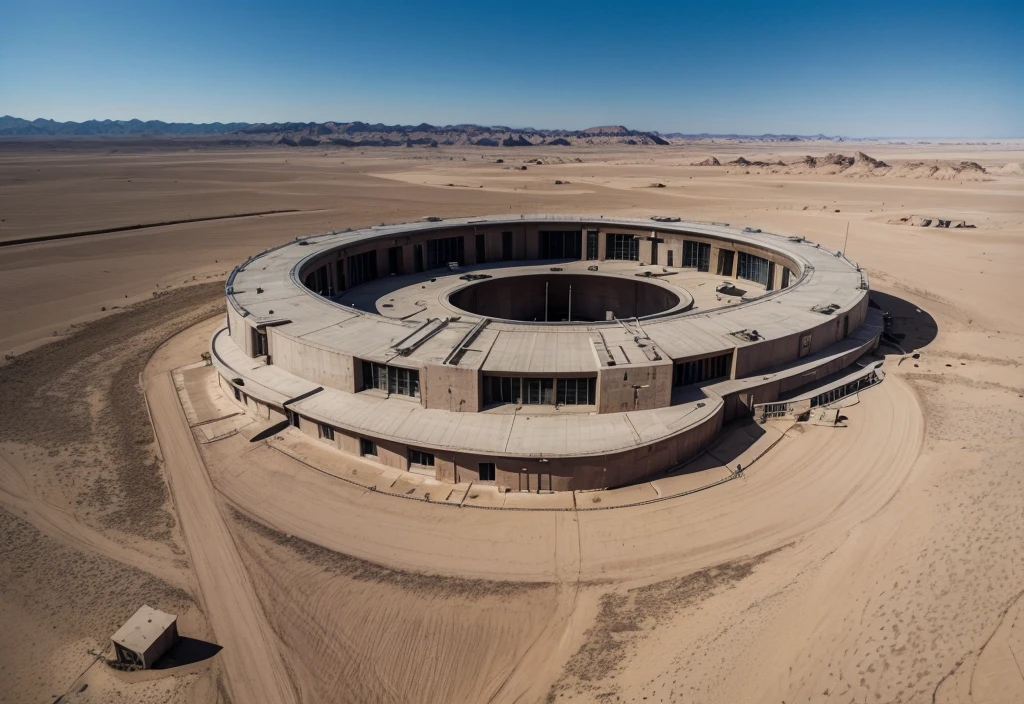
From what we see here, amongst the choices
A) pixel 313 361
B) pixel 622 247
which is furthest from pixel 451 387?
pixel 622 247

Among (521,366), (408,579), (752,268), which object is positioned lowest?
(408,579)

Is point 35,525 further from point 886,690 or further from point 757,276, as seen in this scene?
point 757,276

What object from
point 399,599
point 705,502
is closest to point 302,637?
point 399,599

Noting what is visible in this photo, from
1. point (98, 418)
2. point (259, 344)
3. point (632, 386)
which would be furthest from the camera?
point (259, 344)

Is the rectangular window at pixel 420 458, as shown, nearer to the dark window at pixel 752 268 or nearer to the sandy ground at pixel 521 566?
the sandy ground at pixel 521 566

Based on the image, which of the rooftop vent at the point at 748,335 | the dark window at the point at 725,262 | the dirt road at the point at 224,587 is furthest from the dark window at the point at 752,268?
the dirt road at the point at 224,587

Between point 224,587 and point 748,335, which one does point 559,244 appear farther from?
point 224,587
